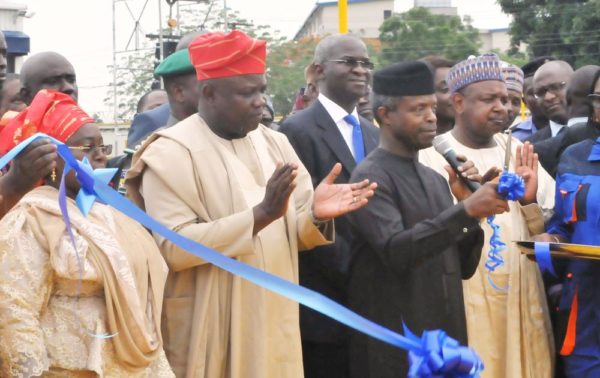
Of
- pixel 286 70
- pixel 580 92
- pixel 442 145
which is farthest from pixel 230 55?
pixel 286 70

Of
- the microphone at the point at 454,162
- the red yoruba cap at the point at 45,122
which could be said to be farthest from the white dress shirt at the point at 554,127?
the red yoruba cap at the point at 45,122

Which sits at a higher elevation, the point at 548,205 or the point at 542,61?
the point at 542,61

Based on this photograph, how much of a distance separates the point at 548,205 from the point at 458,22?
47496 mm

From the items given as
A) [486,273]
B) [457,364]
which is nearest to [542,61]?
[486,273]

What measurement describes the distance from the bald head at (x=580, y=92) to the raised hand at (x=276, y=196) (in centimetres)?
346

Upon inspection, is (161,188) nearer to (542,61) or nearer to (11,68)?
(542,61)

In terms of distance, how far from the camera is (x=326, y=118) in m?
6.83

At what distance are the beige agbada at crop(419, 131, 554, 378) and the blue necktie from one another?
55 cm

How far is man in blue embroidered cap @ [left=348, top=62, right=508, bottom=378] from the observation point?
5.61 meters

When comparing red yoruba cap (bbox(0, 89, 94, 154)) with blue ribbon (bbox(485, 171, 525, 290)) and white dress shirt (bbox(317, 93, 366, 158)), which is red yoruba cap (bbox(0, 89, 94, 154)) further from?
white dress shirt (bbox(317, 93, 366, 158))

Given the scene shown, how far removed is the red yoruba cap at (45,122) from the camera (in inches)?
199

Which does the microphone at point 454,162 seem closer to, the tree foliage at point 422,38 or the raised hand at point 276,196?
the raised hand at point 276,196

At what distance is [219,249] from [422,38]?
46146mm

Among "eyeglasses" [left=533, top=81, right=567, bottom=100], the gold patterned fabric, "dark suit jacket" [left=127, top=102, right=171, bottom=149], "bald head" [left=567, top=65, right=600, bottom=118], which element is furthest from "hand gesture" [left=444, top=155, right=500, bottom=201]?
"eyeglasses" [left=533, top=81, right=567, bottom=100]
